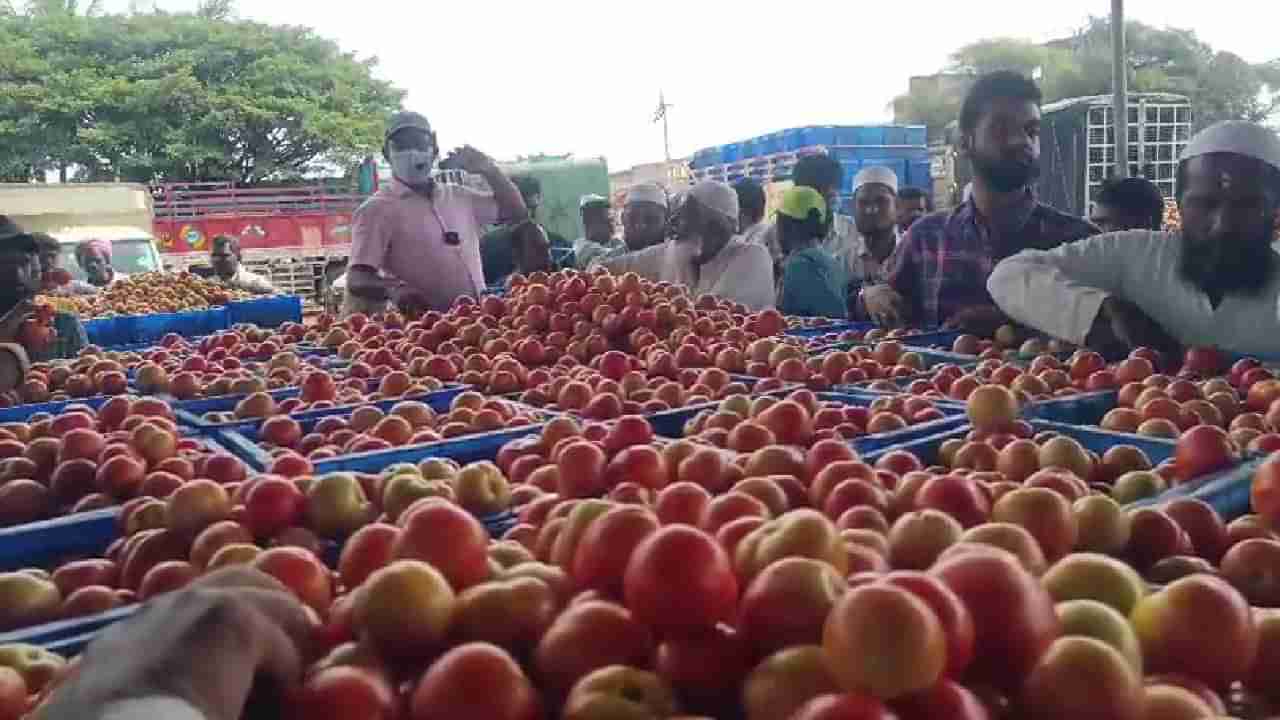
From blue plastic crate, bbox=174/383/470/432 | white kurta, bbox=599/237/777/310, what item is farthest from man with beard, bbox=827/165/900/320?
blue plastic crate, bbox=174/383/470/432

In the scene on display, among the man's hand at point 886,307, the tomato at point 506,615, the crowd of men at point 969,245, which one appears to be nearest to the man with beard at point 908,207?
the crowd of men at point 969,245

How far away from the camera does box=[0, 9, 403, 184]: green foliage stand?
28.4 m

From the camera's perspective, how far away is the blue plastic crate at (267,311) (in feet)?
28.1

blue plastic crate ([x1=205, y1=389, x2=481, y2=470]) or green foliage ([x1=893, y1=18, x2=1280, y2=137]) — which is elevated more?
green foliage ([x1=893, y1=18, x2=1280, y2=137])

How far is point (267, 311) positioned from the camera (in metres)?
8.67

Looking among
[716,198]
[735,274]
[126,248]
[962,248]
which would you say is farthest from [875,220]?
[126,248]

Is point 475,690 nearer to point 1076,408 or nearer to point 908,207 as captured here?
point 1076,408

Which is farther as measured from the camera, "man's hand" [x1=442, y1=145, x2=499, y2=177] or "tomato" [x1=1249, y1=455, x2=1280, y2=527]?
"man's hand" [x1=442, y1=145, x2=499, y2=177]

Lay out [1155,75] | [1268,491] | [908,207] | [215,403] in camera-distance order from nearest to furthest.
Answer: [1268,491], [215,403], [908,207], [1155,75]

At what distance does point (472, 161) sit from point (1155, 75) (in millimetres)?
35059

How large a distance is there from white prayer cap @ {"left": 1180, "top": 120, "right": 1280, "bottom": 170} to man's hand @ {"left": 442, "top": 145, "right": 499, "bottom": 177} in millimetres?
4068

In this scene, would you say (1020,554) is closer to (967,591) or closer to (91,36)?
(967,591)

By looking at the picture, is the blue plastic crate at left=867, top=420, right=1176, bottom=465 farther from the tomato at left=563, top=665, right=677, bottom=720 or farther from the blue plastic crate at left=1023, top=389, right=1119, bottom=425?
the tomato at left=563, top=665, right=677, bottom=720

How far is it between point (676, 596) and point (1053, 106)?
17.9 meters
